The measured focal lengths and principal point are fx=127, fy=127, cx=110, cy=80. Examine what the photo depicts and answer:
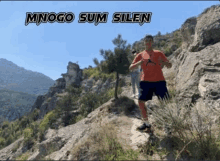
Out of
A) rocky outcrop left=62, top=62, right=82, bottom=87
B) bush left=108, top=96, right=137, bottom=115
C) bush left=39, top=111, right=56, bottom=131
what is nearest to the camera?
bush left=108, top=96, right=137, bottom=115

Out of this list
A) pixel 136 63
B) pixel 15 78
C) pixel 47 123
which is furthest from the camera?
pixel 15 78

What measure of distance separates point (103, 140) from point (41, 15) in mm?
6818

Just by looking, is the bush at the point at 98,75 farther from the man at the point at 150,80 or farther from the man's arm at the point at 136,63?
the man at the point at 150,80

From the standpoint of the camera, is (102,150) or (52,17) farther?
(52,17)

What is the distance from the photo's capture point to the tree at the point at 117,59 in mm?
9693

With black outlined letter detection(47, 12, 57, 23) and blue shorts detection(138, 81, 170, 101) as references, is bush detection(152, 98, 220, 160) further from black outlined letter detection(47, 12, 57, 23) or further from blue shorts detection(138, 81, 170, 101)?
black outlined letter detection(47, 12, 57, 23)

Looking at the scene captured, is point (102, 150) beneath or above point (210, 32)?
beneath

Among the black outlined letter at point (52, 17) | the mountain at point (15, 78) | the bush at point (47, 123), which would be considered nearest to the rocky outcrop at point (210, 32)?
the black outlined letter at point (52, 17)

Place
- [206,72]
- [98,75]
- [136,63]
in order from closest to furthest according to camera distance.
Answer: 1. [136,63]
2. [206,72]
3. [98,75]

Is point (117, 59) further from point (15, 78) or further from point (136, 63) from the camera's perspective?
point (15, 78)

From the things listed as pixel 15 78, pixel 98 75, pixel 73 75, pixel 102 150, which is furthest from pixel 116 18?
pixel 15 78

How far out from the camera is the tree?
31.8ft

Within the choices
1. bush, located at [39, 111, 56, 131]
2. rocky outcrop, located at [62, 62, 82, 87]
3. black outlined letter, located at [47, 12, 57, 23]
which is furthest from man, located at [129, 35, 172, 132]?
rocky outcrop, located at [62, 62, 82, 87]

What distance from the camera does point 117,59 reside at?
9.69 m
